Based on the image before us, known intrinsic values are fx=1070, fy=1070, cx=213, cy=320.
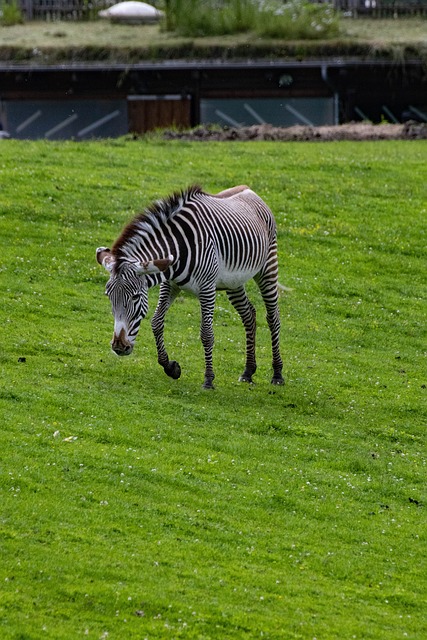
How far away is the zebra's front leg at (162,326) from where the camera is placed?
47.0ft

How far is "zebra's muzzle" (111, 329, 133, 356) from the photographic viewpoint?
12.9m

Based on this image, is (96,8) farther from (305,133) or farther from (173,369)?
(173,369)

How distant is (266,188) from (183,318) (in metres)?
7.82

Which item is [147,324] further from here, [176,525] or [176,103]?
[176,103]

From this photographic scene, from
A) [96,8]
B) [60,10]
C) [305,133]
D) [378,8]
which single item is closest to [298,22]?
[378,8]

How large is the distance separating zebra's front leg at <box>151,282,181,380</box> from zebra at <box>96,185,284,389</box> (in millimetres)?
13

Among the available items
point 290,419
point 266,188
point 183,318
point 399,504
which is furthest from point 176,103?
point 399,504

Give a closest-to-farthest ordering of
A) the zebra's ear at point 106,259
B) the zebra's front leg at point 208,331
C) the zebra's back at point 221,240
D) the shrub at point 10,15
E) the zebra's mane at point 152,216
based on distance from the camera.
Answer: the zebra's ear at point 106,259 → the zebra's mane at point 152,216 → the zebra's back at point 221,240 → the zebra's front leg at point 208,331 → the shrub at point 10,15

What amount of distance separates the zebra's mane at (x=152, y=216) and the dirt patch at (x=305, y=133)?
56.0 feet

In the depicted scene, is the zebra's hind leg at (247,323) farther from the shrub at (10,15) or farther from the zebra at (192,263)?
the shrub at (10,15)

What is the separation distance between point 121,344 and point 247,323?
3.11m

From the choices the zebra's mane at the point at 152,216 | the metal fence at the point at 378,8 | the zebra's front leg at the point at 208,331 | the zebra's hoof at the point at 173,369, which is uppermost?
the zebra's mane at the point at 152,216

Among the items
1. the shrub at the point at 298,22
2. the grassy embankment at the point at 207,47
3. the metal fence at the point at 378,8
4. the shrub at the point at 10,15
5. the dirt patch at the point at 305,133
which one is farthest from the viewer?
the shrub at the point at 10,15

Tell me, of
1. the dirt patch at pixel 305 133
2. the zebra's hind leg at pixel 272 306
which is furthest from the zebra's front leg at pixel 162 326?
the dirt patch at pixel 305 133
